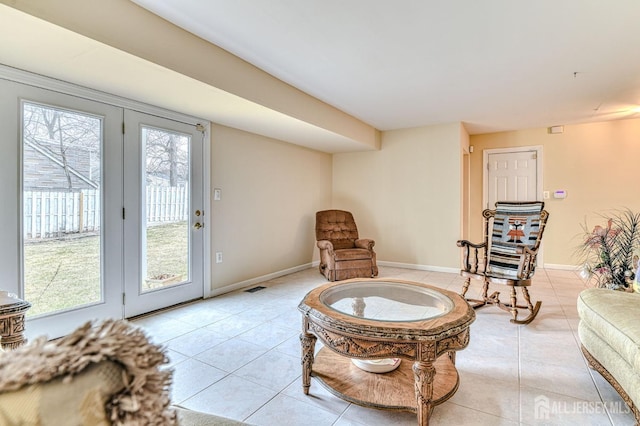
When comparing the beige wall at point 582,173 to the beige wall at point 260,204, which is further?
the beige wall at point 582,173

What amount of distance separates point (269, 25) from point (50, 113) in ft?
5.79

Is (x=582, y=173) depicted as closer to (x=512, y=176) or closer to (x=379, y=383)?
(x=512, y=176)

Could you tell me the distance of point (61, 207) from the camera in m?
2.34

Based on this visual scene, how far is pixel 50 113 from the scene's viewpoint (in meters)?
2.27

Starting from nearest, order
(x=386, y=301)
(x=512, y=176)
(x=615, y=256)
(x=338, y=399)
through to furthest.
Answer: (x=338, y=399)
(x=386, y=301)
(x=615, y=256)
(x=512, y=176)

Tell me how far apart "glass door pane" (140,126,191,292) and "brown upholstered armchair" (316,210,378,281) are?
6.08 feet

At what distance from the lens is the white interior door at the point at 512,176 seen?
5.03m

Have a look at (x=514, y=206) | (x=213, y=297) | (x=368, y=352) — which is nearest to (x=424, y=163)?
(x=514, y=206)

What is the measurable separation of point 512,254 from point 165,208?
356 centimetres

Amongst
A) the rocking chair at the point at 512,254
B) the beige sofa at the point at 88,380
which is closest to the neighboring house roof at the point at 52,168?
the beige sofa at the point at 88,380

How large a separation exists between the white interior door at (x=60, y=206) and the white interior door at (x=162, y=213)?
0.12 m

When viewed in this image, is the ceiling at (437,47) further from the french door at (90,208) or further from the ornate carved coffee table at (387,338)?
the ornate carved coffee table at (387,338)

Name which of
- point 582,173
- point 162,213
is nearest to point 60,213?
point 162,213

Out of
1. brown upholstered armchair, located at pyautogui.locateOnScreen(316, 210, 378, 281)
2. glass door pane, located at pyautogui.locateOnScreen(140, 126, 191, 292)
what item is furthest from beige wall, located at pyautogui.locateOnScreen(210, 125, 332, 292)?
brown upholstered armchair, located at pyautogui.locateOnScreen(316, 210, 378, 281)
